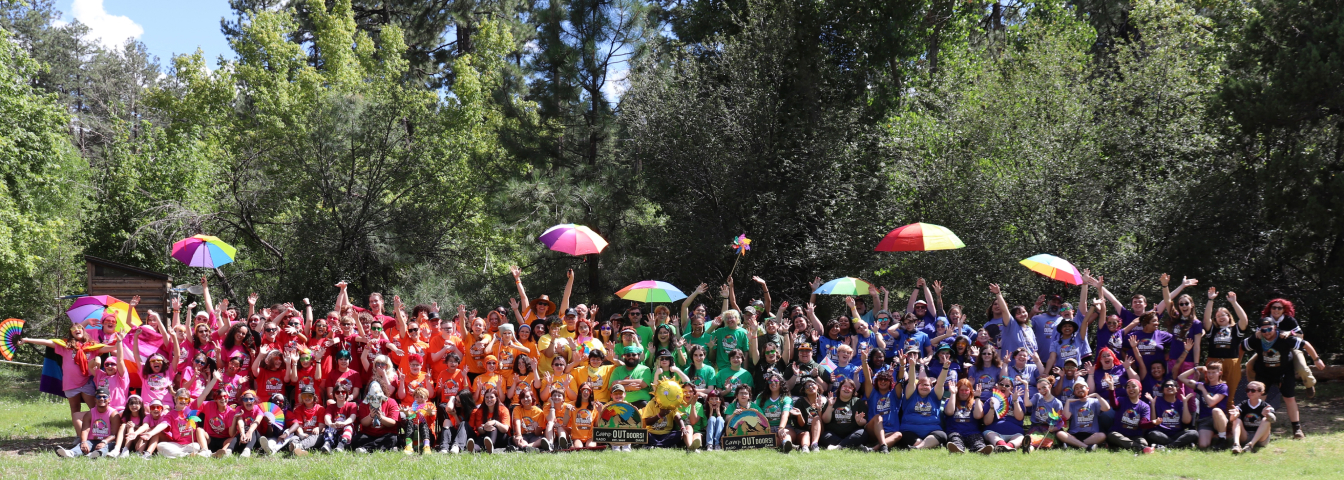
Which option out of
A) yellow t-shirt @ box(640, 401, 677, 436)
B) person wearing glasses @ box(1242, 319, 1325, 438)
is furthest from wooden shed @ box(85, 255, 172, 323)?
person wearing glasses @ box(1242, 319, 1325, 438)

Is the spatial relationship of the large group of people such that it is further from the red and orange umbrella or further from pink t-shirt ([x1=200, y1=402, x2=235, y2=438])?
the red and orange umbrella

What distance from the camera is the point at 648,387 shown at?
9.77 meters

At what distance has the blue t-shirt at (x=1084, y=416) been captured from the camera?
9.30m

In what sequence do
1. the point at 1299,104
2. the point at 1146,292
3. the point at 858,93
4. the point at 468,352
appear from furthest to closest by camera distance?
the point at 858,93, the point at 1146,292, the point at 1299,104, the point at 468,352

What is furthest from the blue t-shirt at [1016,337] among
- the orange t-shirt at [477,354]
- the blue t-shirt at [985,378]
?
the orange t-shirt at [477,354]

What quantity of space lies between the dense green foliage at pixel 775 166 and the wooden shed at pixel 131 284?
9.99 feet

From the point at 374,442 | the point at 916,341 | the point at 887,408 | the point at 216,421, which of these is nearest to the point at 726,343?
the point at 887,408

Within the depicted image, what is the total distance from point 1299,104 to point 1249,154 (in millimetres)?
1844

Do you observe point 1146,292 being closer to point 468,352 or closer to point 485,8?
point 468,352

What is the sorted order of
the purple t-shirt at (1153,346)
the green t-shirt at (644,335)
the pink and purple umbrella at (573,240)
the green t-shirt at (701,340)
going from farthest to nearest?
the pink and purple umbrella at (573,240) → the green t-shirt at (644,335) → the green t-shirt at (701,340) → the purple t-shirt at (1153,346)

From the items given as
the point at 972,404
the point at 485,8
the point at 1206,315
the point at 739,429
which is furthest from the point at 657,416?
the point at 485,8

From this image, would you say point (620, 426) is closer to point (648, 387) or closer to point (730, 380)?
point (648, 387)

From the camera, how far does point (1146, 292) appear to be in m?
14.1

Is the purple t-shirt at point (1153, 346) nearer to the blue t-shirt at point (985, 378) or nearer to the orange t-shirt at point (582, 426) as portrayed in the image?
the blue t-shirt at point (985, 378)
